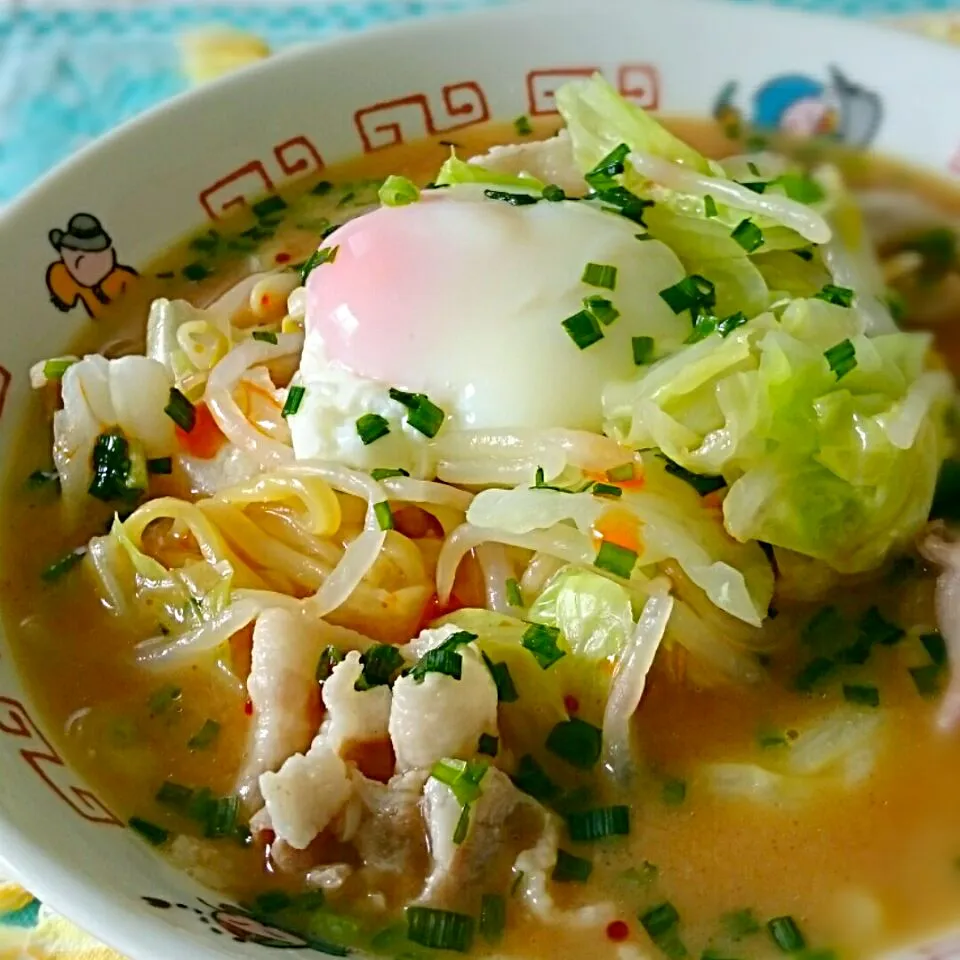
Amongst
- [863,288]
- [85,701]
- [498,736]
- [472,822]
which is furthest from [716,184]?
[85,701]

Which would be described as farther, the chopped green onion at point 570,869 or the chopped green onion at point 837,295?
the chopped green onion at point 837,295

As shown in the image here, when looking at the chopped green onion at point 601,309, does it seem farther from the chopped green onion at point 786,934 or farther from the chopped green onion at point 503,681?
the chopped green onion at point 786,934

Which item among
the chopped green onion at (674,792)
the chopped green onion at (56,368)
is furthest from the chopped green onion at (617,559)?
the chopped green onion at (56,368)

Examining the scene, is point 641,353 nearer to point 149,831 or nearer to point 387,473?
point 387,473

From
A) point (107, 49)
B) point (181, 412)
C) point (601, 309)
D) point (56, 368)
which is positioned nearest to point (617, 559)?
point (601, 309)

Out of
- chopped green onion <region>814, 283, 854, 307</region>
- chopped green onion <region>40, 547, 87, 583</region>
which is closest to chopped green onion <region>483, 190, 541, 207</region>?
chopped green onion <region>814, 283, 854, 307</region>

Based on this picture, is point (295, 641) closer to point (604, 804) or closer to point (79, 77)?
point (604, 804)
